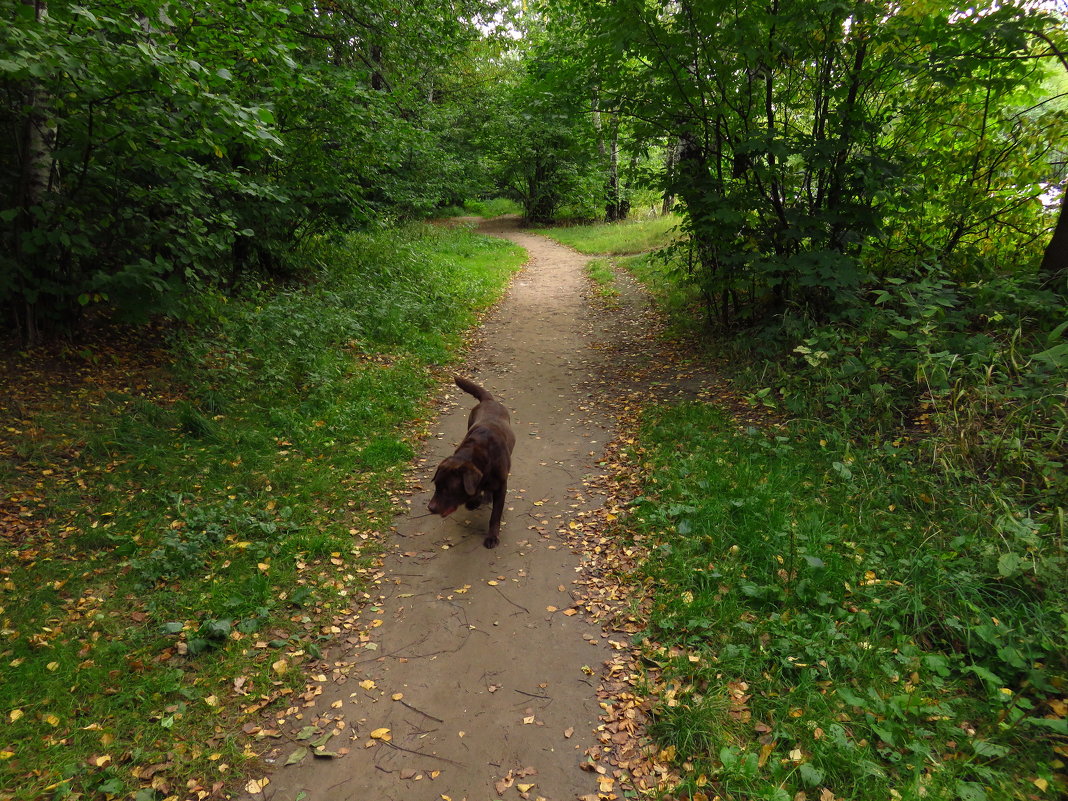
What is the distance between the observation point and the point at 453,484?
4.86m

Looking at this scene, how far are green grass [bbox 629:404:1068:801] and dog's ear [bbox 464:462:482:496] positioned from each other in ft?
5.35

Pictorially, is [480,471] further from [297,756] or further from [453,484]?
[297,756]

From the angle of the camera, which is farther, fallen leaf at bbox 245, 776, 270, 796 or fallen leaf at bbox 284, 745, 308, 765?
fallen leaf at bbox 284, 745, 308, 765

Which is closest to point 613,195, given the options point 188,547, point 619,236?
point 619,236

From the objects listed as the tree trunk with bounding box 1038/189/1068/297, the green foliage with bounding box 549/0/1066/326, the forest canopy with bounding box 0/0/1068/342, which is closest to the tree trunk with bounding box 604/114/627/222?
the forest canopy with bounding box 0/0/1068/342

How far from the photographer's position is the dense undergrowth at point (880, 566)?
311 cm

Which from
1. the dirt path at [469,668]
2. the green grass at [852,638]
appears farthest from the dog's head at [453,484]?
the green grass at [852,638]

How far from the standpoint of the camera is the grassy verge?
10.7 ft

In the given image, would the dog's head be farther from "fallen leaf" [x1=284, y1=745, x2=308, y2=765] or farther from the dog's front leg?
"fallen leaf" [x1=284, y1=745, x2=308, y2=765]

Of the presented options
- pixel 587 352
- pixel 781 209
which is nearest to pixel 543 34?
pixel 587 352

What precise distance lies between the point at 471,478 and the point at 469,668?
150 centimetres

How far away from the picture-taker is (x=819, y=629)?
3824 millimetres

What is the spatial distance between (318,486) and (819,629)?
4.76 metres

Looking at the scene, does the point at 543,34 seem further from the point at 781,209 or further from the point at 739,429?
the point at 739,429
